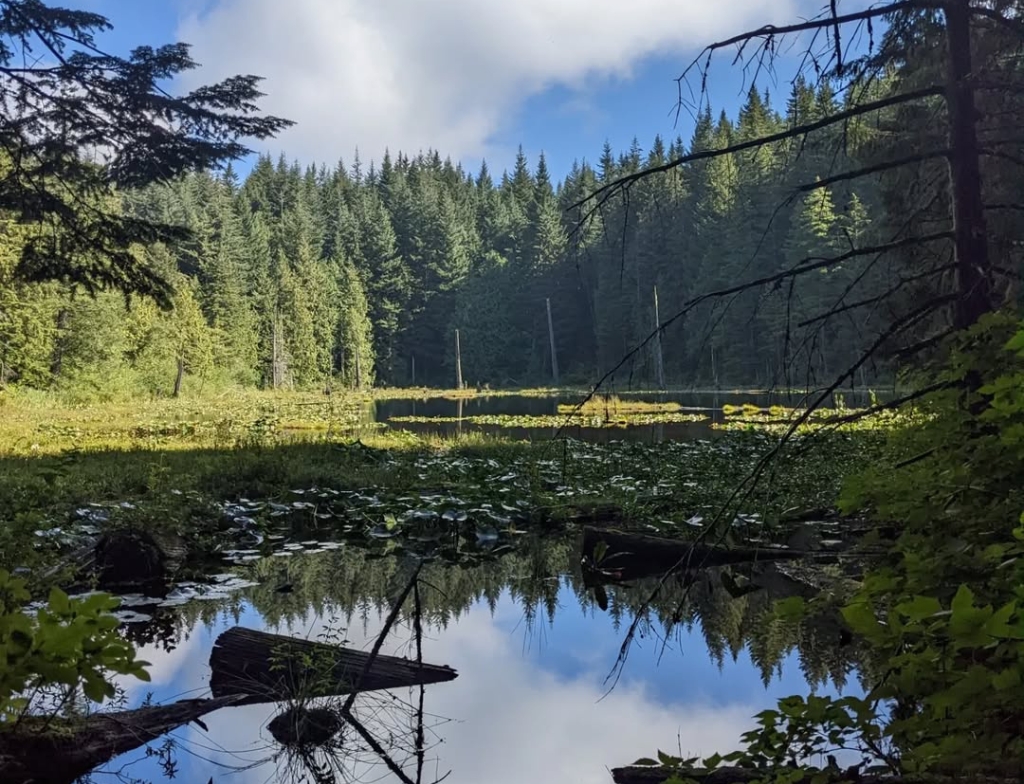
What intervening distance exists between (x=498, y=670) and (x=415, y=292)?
68.7 meters

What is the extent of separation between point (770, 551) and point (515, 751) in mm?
3792

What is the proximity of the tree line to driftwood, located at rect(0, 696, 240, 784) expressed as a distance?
30.3 m

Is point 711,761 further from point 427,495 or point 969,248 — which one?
point 427,495

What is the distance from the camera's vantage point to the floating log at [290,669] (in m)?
4.36

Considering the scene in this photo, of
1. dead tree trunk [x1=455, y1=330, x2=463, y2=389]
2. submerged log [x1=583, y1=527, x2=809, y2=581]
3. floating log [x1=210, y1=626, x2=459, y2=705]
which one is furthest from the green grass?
dead tree trunk [x1=455, y1=330, x2=463, y2=389]

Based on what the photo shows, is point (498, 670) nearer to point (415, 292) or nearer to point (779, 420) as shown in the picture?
point (779, 420)

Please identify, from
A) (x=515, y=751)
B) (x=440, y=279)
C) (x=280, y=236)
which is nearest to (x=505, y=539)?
(x=515, y=751)

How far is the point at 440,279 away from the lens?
236 feet

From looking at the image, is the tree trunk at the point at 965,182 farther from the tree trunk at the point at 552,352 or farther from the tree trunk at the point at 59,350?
the tree trunk at the point at 552,352

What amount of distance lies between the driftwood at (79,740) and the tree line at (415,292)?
30.3 m

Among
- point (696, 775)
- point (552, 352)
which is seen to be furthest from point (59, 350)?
point (696, 775)

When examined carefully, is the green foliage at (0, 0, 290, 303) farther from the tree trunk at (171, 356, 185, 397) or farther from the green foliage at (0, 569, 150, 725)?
the tree trunk at (171, 356, 185, 397)

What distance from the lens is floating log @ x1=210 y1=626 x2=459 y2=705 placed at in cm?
436

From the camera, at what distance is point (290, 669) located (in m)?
4.26
